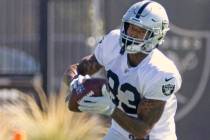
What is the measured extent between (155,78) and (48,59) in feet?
19.3

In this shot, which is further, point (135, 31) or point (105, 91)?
point (105, 91)

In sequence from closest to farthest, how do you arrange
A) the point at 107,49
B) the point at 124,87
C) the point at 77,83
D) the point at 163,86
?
1. the point at 163,86
2. the point at 124,87
3. the point at 77,83
4. the point at 107,49

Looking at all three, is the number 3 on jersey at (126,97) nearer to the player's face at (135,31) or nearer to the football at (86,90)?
the football at (86,90)

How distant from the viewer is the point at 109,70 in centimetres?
574

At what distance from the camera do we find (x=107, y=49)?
600cm

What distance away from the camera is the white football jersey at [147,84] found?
17.6ft

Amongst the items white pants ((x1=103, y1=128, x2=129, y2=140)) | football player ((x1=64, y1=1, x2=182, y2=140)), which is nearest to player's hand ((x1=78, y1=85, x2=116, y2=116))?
football player ((x1=64, y1=1, x2=182, y2=140))

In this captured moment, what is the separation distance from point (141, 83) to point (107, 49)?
60cm

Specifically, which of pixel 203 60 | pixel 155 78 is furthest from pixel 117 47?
pixel 203 60

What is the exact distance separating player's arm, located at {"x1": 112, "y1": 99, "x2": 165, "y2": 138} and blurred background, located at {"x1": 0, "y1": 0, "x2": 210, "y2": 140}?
3.87 m

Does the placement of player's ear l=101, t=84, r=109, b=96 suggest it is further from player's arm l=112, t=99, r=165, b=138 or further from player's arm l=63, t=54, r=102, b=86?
player's arm l=63, t=54, r=102, b=86

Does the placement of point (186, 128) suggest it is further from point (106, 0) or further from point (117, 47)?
point (117, 47)

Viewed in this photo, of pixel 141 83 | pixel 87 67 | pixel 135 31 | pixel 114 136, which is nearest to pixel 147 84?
pixel 141 83

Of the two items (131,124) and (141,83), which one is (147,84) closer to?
(141,83)
